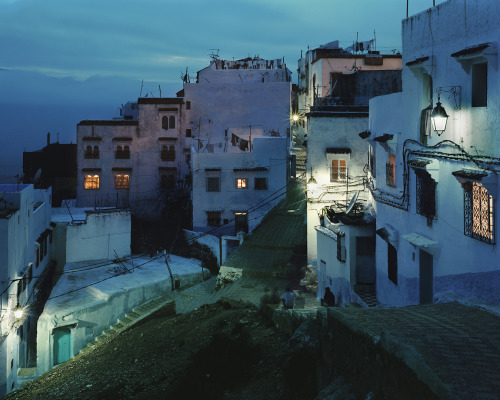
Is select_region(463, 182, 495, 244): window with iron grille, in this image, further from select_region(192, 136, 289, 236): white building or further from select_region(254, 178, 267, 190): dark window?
select_region(254, 178, 267, 190): dark window

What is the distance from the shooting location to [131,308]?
80.4 feet

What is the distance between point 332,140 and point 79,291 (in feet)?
39.9

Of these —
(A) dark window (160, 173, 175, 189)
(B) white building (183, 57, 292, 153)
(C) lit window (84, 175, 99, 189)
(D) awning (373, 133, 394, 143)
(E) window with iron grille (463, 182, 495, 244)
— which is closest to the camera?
(E) window with iron grille (463, 182, 495, 244)

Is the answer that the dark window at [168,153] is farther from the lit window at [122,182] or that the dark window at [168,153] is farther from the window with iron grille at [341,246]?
the window with iron grille at [341,246]

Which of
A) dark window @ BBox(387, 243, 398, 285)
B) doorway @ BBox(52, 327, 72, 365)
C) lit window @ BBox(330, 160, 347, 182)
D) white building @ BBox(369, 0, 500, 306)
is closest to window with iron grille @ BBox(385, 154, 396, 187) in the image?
white building @ BBox(369, 0, 500, 306)

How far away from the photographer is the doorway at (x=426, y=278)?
13.6 meters

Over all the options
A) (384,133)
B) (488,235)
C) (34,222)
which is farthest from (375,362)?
(34,222)

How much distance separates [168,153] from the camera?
1721 inches

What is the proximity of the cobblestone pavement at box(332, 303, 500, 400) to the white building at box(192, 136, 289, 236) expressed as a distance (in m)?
24.7

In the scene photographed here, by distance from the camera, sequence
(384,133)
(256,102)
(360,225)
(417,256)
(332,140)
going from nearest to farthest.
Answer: (417,256)
(384,133)
(360,225)
(332,140)
(256,102)

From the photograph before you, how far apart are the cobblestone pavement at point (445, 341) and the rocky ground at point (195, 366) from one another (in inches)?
73.6

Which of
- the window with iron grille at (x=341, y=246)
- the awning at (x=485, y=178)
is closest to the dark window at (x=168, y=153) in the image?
the window with iron grille at (x=341, y=246)

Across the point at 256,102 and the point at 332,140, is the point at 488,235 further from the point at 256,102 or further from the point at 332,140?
the point at 256,102

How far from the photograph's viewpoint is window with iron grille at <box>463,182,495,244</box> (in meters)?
10.2
